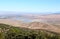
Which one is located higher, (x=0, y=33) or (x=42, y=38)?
(x=0, y=33)

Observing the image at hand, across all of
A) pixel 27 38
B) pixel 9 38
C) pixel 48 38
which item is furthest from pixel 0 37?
pixel 48 38

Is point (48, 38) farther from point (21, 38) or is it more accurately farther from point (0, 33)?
point (0, 33)

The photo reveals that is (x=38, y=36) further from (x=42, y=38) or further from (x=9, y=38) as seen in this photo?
(x=9, y=38)

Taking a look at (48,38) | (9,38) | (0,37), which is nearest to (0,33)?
(0,37)

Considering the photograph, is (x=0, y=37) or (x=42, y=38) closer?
(x=0, y=37)

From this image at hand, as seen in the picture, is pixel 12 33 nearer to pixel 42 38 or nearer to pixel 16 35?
pixel 16 35

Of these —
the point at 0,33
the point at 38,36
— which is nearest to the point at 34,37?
the point at 38,36

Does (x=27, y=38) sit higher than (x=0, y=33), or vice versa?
(x=0, y=33)

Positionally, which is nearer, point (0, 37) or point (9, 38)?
point (0, 37)
